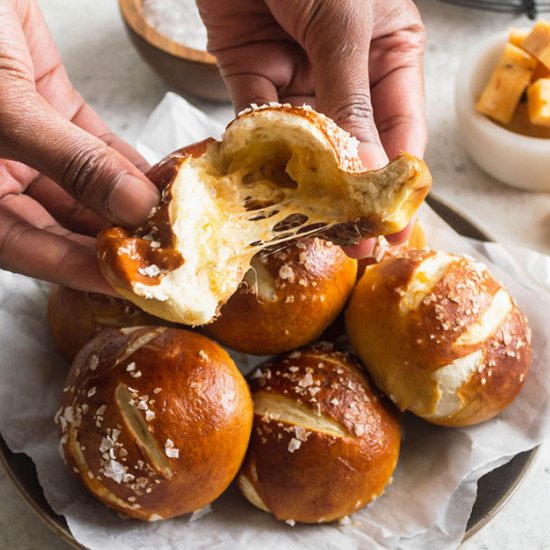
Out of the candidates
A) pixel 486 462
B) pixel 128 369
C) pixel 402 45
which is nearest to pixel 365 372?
pixel 486 462

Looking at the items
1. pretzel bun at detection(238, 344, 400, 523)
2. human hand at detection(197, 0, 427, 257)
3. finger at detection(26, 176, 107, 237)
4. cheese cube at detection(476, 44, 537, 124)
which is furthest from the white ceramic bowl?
finger at detection(26, 176, 107, 237)

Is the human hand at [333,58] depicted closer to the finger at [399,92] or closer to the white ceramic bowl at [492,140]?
the finger at [399,92]

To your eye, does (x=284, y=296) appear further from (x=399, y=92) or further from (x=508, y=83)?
(x=508, y=83)

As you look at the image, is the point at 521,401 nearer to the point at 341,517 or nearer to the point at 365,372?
the point at 365,372

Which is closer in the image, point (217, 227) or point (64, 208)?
point (217, 227)

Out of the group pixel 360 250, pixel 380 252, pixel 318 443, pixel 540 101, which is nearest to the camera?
pixel 318 443

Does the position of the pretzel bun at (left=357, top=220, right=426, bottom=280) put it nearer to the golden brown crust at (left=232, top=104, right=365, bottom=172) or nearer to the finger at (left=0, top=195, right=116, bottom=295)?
the golden brown crust at (left=232, top=104, right=365, bottom=172)

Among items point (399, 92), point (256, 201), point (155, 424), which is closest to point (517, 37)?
point (399, 92)
